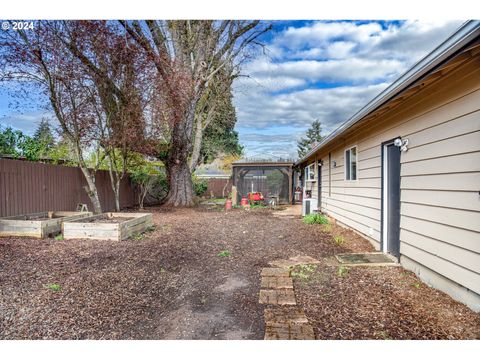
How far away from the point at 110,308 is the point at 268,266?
193cm

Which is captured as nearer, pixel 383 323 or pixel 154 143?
pixel 383 323

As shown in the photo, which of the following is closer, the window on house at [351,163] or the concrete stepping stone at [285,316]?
the concrete stepping stone at [285,316]

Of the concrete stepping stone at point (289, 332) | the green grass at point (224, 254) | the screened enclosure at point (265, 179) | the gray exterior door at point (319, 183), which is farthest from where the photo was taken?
the screened enclosure at point (265, 179)

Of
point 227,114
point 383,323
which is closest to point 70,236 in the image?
point 383,323

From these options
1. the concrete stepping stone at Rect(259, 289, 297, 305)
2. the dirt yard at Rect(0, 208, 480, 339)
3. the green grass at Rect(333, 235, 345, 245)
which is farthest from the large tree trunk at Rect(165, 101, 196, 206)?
the concrete stepping stone at Rect(259, 289, 297, 305)

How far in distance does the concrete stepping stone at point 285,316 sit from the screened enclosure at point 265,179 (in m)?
10.9

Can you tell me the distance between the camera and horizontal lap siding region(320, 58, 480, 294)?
229 centimetres

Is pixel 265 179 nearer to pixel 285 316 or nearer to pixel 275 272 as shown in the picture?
pixel 275 272

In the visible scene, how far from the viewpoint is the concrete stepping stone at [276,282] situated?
9.30ft

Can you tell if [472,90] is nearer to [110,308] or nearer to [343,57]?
[343,57]

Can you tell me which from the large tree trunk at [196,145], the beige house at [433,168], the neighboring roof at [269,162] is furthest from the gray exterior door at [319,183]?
the large tree trunk at [196,145]

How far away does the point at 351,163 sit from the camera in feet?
20.1

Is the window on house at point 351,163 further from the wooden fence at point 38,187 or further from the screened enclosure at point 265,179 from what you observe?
the screened enclosure at point 265,179

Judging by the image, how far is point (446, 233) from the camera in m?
2.64
